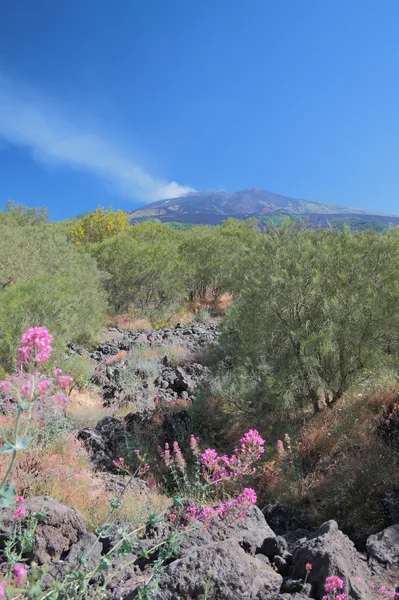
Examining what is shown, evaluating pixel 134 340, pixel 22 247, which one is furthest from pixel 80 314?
pixel 22 247

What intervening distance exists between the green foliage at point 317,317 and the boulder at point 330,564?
133 inches

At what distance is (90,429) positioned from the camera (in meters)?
6.29

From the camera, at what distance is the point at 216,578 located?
2105 mm

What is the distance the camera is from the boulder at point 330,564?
2.20m

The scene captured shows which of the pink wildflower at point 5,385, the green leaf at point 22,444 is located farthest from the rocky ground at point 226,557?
the pink wildflower at point 5,385

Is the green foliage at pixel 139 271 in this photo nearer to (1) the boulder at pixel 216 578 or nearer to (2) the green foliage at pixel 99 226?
(2) the green foliage at pixel 99 226

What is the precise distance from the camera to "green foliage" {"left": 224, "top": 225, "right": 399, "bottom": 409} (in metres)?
5.93

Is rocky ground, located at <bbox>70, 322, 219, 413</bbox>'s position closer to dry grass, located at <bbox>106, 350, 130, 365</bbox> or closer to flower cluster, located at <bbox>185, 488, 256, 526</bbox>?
dry grass, located at <bbox>106, 350, 130, 365</bbox>

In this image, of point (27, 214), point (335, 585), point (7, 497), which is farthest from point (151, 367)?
point (27, 214)

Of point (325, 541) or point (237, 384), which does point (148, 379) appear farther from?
point (325, 541)

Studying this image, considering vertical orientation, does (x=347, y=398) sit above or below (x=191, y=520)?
below

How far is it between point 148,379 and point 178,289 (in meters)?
11.6

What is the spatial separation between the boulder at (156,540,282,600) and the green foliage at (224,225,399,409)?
12.5 ft

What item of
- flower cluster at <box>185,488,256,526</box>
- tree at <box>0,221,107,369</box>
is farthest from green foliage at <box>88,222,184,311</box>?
flower cluster at <box>185,488,256,526</box>
